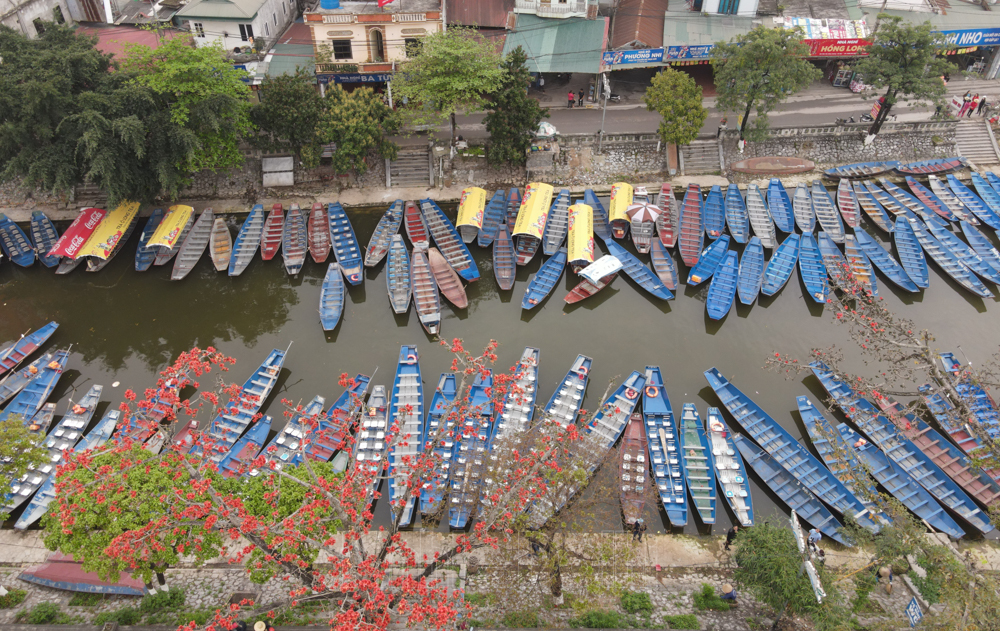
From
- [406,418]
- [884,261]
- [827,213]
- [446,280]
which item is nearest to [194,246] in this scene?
[446,280]

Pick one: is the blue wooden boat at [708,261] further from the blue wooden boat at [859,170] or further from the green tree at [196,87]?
the green tree at [196,87]

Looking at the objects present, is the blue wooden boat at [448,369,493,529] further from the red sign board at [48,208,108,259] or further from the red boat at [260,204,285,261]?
the red sign board at [48,208,108,259]

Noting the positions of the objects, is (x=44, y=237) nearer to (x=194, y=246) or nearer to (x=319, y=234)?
(x=194, y=246)

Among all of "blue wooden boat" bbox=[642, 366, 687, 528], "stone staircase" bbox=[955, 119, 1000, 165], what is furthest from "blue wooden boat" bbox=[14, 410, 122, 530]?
"stone staircase" bbox=[955, 119, 1000, 165]

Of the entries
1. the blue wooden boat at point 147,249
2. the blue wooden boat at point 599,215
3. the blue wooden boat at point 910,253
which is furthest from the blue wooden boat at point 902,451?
the blue wooden boat at point 147,249

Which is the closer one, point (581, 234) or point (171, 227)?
point (581, 234)
